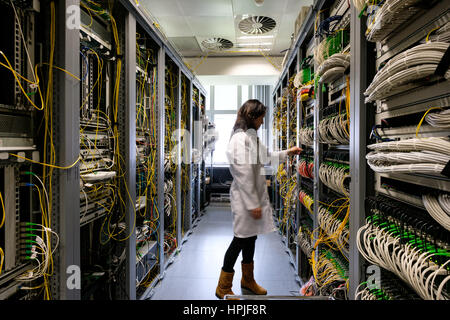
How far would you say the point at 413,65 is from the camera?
89 centimetres

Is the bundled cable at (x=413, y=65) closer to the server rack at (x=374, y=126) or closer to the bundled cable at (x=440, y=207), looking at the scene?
the server rack at (x=374, y=126)

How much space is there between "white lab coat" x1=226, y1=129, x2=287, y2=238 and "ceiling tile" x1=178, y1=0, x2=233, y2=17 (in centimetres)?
241

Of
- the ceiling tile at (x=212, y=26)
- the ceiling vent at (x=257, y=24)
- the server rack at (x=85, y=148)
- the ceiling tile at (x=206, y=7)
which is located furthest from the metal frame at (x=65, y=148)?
the ceiling tile at (x=212, y=26)

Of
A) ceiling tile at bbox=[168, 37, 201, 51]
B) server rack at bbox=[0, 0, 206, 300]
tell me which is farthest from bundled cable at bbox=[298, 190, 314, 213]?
ceiling tile at bbox=[168, 37, 201, 51]

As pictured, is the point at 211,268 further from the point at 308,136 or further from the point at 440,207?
the point at 440,207

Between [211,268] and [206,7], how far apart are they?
132 inches

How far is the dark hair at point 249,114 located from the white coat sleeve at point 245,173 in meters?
0.14

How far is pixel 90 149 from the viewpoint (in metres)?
1.66

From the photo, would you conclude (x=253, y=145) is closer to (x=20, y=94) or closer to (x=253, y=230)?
(x=253, y=230)

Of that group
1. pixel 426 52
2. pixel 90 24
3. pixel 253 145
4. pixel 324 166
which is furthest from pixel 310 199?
pixel 90 24

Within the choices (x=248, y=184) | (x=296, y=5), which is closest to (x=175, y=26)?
(x=296, y=5)

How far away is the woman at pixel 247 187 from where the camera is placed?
2.12m

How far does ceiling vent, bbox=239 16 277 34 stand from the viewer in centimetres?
391

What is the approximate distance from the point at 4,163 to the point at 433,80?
161 centimetres
